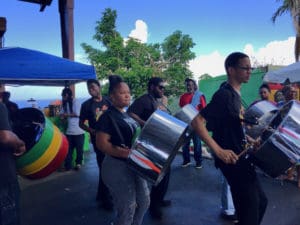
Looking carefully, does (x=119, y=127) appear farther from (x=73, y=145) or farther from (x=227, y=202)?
(x=73, y=145)

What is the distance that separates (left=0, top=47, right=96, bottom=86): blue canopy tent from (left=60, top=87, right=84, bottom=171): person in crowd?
0.98 meters

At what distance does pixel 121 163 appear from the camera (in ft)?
8.29

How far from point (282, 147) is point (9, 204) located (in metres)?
1.90

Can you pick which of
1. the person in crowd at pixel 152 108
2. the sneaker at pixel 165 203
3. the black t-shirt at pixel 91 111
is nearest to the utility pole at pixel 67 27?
the black t-shirt at pixel 91 111

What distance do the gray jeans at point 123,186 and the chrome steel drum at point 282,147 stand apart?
945 mm

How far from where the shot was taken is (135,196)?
256 cm

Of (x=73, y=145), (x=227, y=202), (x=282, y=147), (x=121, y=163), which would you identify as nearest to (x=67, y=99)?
(x=73, y=145)

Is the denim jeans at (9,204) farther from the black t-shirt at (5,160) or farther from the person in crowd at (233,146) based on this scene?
the person in crowd at (233,146)

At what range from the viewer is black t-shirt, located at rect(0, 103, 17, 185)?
86.1 inches

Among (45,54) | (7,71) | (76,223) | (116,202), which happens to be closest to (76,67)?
(45,54)

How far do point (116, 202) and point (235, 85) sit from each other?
1.28 metres

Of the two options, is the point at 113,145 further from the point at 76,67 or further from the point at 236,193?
the point at 76,67

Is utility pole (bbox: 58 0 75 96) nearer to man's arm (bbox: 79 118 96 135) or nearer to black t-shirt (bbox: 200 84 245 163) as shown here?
man's arm (bbox: 79 118 96 135)

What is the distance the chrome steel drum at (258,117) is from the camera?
2361 mm
